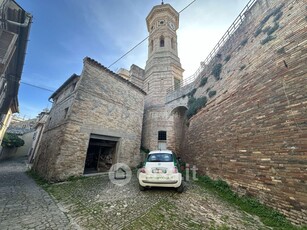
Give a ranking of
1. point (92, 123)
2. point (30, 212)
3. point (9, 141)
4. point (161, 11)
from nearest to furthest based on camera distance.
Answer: point (30, 212) < point (92, 123) < point (161, 11) < point (9, 141)

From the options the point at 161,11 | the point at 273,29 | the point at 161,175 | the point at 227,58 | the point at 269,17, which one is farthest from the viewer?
the point at 161,11

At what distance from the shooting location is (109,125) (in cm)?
1004

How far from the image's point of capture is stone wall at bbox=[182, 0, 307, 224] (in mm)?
3783

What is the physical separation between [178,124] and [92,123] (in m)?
8.63

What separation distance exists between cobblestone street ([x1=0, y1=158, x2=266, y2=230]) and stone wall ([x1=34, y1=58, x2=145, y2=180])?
2.37 metres

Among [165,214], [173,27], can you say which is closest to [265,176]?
[165,214]

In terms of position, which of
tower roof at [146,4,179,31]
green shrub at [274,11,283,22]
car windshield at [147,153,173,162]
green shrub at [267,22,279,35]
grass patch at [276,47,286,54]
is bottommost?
car windshield at [147,153,173,162]

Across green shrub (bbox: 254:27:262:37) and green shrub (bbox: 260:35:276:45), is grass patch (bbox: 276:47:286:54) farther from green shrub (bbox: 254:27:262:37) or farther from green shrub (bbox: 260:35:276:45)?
green shrub (bbox: 254:27:262:37)

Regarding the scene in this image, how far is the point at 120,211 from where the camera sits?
3.90 meters

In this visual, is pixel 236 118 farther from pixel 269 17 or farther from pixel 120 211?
pixel 120 211

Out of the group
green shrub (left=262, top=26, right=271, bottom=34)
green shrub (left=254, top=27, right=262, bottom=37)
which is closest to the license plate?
green shrub (left=262, top=26, right=271, bottom=34)

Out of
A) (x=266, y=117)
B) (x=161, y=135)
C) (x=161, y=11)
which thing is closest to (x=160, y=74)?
(x=161, y=135)

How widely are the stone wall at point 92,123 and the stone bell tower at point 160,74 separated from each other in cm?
264

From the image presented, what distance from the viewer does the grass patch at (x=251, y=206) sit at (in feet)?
11.4
